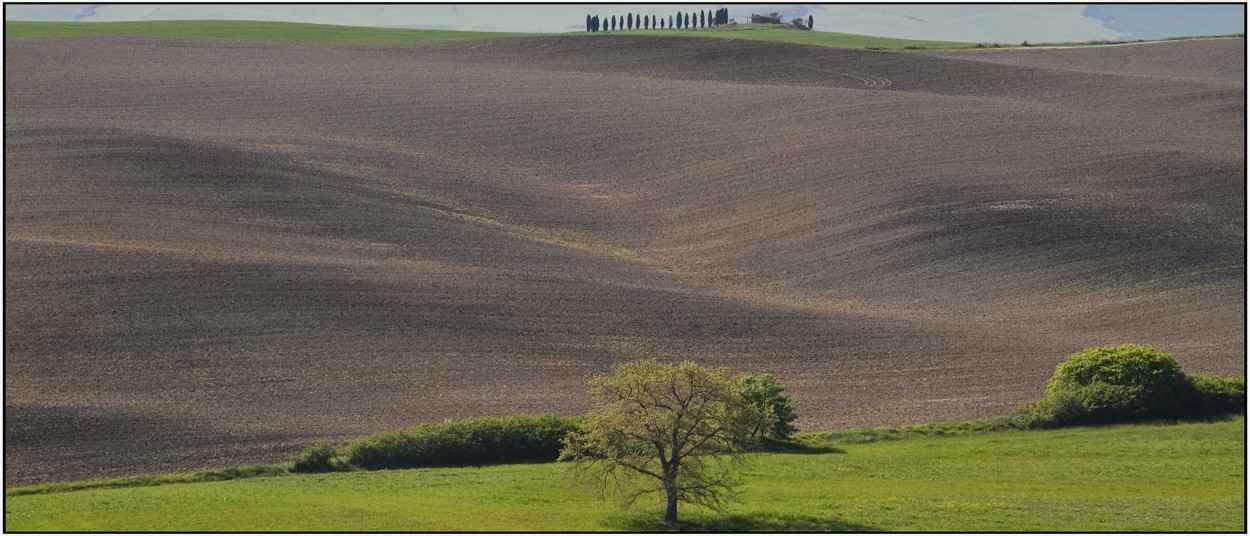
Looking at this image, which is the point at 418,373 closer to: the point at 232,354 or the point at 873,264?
the point at 232,354

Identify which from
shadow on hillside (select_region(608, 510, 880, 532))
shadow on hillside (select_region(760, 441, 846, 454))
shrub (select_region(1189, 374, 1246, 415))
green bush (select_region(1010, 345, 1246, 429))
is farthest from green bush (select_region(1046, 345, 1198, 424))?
shadow on hillside (select_region(608, 510, 880, 532))

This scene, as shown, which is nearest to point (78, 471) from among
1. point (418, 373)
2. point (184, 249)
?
point (418, 373)

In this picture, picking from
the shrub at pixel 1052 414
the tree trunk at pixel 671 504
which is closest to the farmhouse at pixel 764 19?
the shrub at pixel 1052 414

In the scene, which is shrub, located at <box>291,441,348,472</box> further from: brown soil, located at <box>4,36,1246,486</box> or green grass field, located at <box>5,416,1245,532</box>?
brown soil, located at <box>4,36,1246,486</box>

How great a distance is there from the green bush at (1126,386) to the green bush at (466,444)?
51.9 ft

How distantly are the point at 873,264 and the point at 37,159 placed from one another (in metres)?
39.8

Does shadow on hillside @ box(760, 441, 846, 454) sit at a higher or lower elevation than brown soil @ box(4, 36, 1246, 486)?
lower

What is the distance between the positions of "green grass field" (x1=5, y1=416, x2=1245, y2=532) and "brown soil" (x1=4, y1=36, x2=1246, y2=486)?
487 centimetres

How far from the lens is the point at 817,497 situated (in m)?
31.5

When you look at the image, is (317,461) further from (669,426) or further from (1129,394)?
(1129,394)

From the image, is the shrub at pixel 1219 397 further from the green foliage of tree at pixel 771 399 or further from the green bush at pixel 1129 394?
the green foliage of tree at pixel 771 399

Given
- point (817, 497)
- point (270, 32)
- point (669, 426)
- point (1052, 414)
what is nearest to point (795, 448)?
point (817, 497)

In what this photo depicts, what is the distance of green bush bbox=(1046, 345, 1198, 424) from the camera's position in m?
41.9

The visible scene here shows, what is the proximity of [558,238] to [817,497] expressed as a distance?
3605 centimetres
